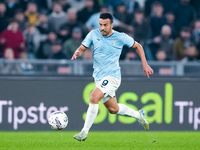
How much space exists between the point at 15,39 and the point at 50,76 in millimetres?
1842

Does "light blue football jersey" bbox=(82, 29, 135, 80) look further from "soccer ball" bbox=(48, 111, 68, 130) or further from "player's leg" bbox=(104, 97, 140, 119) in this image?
"soccer ball" bbox=(48, 111, 68, 130)

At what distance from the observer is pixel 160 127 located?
40.5 ft

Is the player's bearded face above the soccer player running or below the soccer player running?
above

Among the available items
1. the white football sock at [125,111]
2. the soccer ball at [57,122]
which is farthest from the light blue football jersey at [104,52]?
the soccer ball at [57,122]

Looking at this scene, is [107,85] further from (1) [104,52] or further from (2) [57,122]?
(2) [57,122]

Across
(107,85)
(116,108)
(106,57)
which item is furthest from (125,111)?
(106,57)
